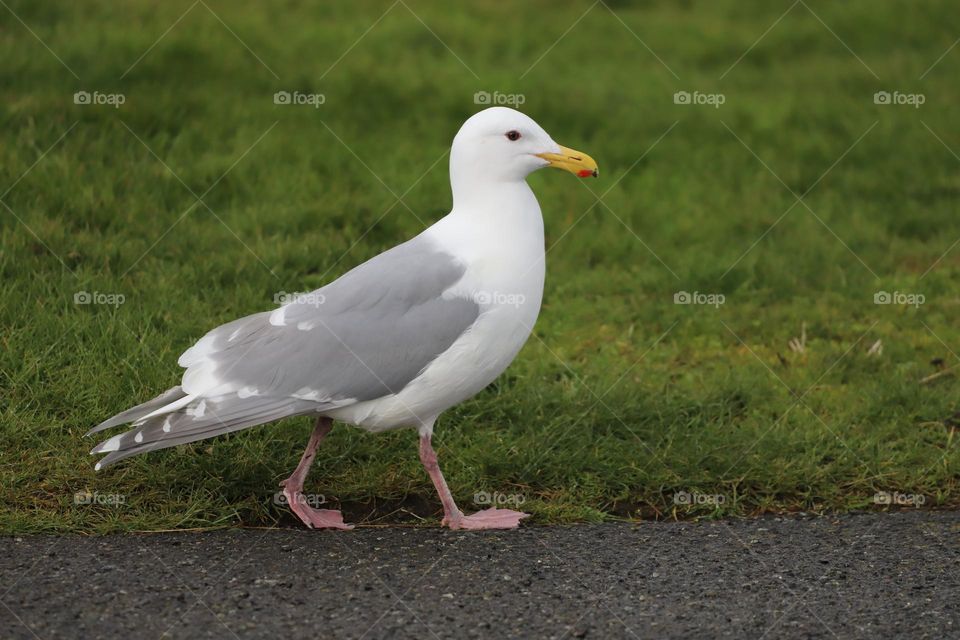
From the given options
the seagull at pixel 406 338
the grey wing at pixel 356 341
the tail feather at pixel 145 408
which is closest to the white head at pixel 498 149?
the seagull at pixel 406 338

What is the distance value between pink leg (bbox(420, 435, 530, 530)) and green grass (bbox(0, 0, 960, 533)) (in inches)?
10.0

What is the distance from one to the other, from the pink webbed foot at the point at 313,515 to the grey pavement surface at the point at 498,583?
0.07 meters

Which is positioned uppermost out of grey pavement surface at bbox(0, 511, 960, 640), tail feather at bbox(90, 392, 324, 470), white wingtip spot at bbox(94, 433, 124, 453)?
tail feather at bbox(90, 392, 324, 470)

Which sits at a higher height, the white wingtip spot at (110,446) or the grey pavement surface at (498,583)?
the white wingtip spot at (110,446)

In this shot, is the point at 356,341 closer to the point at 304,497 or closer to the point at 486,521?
the point at 304,497

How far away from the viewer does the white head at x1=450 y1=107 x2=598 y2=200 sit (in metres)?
5.38

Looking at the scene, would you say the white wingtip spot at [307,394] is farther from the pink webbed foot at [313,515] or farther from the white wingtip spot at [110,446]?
the white wingtip spot at [110,446]

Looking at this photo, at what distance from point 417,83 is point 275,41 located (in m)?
1.26

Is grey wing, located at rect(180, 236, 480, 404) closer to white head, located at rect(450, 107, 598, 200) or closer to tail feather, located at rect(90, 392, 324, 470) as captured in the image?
tail feather, located at rect(90, 392, 324, 470)

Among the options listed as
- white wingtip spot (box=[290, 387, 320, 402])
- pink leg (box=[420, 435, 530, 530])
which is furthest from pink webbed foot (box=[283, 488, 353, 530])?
white wingtip spot (box=[290, 387, 320, 402])

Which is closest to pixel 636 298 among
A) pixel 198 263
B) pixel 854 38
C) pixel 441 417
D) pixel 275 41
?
pixel 441 417

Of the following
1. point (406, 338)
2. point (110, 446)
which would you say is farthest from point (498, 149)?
point (110, 446)

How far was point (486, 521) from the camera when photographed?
17.7 feet

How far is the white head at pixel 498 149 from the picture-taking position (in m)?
5.38
